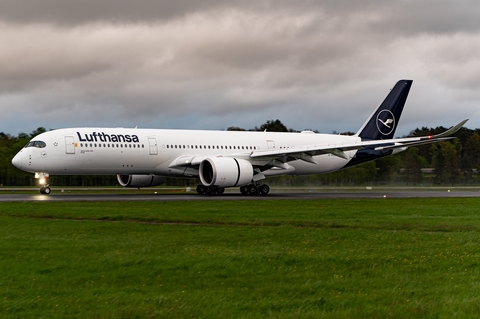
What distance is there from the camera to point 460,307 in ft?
31.7

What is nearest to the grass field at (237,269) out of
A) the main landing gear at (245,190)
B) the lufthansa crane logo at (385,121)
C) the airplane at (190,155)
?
the airplane at (190,155)

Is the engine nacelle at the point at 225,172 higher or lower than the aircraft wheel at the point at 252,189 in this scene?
→ higher

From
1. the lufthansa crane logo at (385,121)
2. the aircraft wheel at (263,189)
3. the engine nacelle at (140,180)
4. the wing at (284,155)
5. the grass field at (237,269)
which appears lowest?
the grass field at (237,269)

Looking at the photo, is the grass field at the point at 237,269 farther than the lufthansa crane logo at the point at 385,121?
No

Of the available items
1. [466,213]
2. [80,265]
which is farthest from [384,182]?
[80,265]

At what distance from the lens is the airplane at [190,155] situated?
3800 cm

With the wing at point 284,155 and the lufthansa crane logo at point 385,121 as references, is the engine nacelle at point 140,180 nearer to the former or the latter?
the wing at point 284,155

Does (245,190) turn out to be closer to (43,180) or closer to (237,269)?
(43,180)

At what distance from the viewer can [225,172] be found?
38812mm

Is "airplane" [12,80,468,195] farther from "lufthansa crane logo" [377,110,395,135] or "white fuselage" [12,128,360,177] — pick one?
"lufthansa crane logo" [377,110,395,135]

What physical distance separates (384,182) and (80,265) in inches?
2430

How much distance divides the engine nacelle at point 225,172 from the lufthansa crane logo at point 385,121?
1551 centimetres

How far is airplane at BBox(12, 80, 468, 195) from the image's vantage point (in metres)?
38.0

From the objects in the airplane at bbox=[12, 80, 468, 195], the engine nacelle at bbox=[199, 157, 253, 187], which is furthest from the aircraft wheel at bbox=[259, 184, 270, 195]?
the engine nacelle at bbox=[199, 157, 253, 187]
